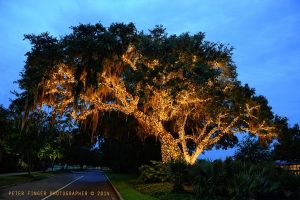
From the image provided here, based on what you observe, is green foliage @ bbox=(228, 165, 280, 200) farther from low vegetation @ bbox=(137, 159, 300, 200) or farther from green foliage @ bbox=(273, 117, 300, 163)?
green foliage @ bbox=(273, 117, 300, 163)

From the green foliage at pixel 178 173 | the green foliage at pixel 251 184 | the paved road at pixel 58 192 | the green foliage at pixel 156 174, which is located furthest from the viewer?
the green foliage at pixel 156 174

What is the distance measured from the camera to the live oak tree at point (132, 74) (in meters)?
24.2

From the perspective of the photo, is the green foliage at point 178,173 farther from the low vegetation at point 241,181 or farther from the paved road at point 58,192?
the paved road at point 58,192

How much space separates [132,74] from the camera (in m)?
24.5

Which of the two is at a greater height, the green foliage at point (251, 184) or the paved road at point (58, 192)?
the green foliage at point (251, 184)

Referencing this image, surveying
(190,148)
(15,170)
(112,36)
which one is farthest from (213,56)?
(15,170)

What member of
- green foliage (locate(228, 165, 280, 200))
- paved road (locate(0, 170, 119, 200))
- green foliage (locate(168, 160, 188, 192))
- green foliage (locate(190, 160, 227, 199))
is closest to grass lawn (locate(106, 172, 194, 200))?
green foliage (locate(168, 160, 188, 192))

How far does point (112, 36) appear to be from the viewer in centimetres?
2442

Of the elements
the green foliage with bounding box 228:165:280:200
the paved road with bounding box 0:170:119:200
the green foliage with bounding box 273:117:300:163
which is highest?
the green foliage with bounding box 273:117:300:163

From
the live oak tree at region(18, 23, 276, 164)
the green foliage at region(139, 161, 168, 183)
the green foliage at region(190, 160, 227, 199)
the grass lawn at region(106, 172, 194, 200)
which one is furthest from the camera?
the green foliage at region(139, 161, 168, 183)

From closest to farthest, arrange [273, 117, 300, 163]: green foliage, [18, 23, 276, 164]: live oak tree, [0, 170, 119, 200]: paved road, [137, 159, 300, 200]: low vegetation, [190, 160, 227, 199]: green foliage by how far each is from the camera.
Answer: [137, 159, 300, 200]: low vegetation, [190, 160, 227, 199]: green foliage, [0, 170, 119, 200]: paved road, [18, 23, 276, 164]: live oak tree, [273, 117, 300, 163]: green foliage

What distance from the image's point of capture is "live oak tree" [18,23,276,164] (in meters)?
24.2

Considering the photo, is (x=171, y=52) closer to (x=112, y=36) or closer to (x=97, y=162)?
(x=112, y=36)

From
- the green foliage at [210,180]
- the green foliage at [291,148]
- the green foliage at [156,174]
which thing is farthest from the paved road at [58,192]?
the green foliage at [291,148]
